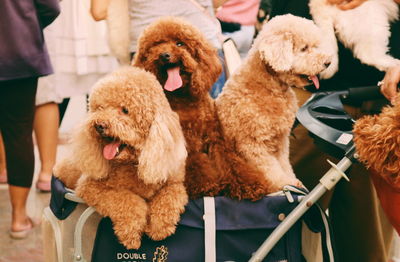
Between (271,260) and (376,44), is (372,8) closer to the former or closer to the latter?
(376,44)

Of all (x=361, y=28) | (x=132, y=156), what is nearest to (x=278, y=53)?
(x=361, y=28)

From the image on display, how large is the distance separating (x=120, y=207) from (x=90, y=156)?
165 millimetres

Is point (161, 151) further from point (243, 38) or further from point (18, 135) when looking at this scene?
point (243, 38)

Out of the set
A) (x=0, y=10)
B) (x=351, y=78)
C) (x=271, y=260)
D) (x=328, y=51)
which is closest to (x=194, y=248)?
(x=271, y=260)

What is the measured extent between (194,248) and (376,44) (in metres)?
0.92

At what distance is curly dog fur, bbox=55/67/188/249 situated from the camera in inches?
52.8

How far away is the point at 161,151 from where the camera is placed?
1.33 m

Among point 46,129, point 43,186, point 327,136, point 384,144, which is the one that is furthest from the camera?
point 43,186

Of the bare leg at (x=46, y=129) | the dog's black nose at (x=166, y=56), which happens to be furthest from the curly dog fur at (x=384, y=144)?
the bare leg at (x=46, y=129)

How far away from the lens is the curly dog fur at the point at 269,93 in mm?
1514

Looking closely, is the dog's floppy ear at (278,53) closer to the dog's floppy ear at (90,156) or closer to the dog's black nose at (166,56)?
the dog's black nose at (166,56)

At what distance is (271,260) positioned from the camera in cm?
141

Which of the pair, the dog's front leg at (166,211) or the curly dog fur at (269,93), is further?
the curly dog fur at (269,93)

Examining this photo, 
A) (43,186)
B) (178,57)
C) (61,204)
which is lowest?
(43,186)
